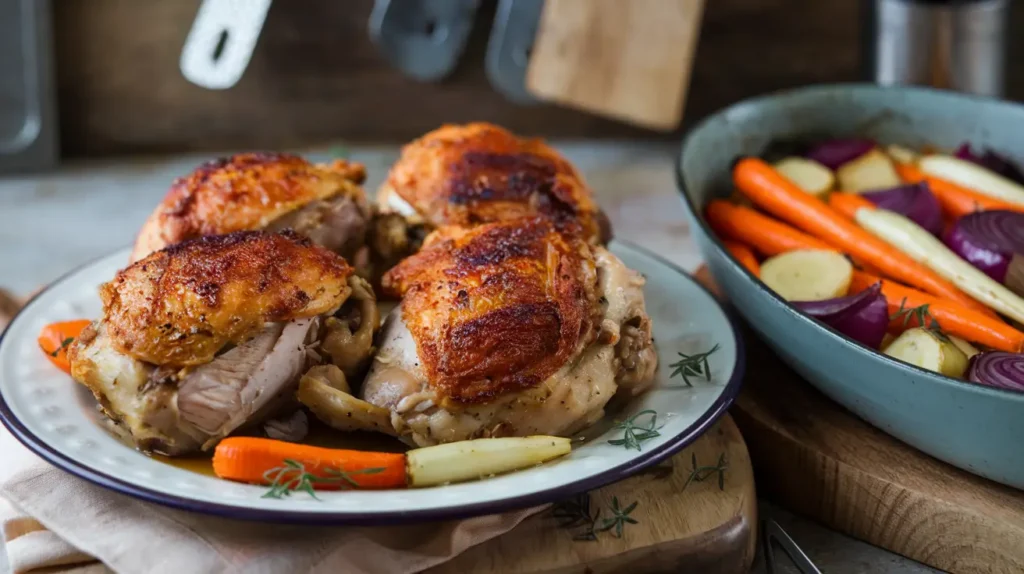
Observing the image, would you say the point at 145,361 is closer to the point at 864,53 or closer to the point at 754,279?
the point at 754,279


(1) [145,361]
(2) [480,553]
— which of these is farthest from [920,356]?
(1) [145,361]

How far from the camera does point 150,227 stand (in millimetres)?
2727

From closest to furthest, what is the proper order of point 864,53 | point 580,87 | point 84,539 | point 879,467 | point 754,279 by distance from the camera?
point 84,539 → point 879,467 → point 754,279 → point 580,87 → point 864,53

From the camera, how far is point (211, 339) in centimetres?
217

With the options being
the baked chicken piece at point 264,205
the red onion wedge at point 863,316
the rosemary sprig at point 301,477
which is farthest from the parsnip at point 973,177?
the rosemary sprig at point 301,477

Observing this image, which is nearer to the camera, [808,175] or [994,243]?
[994,243]

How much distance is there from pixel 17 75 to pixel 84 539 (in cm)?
333

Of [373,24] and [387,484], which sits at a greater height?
[373,24]

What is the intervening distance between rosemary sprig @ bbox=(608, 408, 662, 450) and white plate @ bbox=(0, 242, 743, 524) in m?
0.02

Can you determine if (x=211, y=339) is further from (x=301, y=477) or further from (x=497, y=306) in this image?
(x=497, y=306)

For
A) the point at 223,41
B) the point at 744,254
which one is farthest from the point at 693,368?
the point at 223,41

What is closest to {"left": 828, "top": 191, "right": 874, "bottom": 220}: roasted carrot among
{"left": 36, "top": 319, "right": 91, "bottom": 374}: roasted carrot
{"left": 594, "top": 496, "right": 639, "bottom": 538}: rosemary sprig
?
{"left": 594, "top": 496, "right": 639, "bottom": 538}: rosemary sprig

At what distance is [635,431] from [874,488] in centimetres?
59

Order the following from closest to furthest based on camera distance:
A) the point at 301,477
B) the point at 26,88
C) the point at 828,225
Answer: the point at 301,477, the point at 828,225, the point at 26,88
